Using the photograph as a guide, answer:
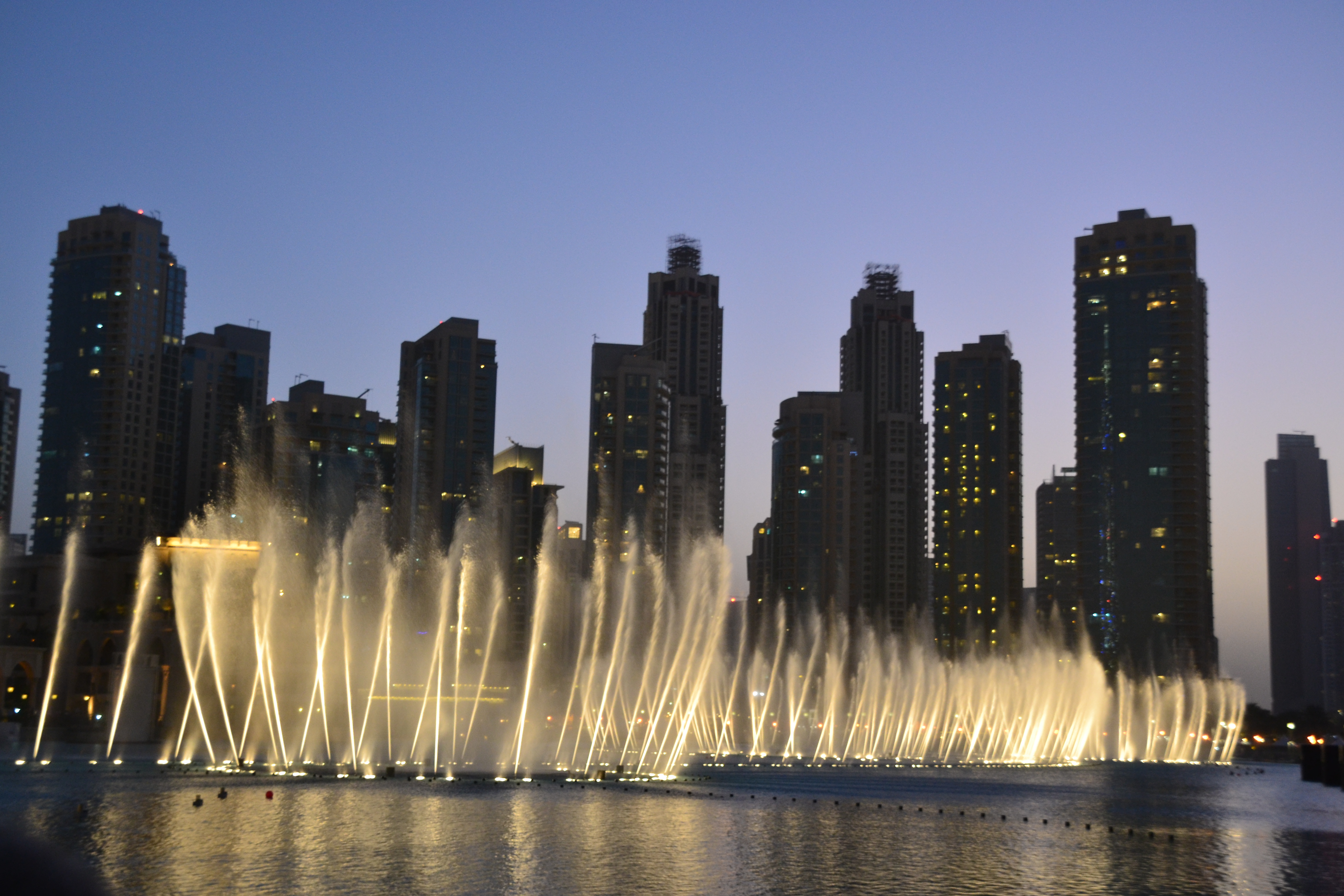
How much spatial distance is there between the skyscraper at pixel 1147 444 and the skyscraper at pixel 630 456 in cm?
6674

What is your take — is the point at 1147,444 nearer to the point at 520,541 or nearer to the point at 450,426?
the point at 520,541

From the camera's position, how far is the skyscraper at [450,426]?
187 metres

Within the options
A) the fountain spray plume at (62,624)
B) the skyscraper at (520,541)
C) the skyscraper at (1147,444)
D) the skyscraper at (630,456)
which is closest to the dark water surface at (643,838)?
the fountain spray plume at (62,624)

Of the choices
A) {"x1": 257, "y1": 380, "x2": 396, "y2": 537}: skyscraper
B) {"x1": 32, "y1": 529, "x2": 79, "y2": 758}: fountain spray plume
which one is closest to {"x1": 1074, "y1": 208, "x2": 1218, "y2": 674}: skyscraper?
{"x1": 257, "y1": 380, "x2": 396, "y2": 537}: skyscraper

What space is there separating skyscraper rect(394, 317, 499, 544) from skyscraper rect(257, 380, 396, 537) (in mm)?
7076

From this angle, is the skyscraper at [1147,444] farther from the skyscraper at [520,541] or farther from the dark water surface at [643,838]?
the dark water surface at [643,838]

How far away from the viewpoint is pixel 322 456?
186875 millimetres

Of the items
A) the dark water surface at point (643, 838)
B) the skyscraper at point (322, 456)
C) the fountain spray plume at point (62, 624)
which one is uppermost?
the skyscraper at point (322, 456)

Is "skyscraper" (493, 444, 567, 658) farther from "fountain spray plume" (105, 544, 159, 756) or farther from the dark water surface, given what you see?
the dark water surface

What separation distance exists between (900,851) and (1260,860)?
41.4ft

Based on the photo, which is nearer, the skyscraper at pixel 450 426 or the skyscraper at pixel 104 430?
the skyscraper at pixel 450 426

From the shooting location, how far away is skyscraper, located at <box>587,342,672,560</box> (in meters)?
182

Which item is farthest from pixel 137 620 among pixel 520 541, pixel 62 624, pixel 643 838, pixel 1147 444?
pixel 1147 444

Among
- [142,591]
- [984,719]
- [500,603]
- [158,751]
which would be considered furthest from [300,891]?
[500,603]
